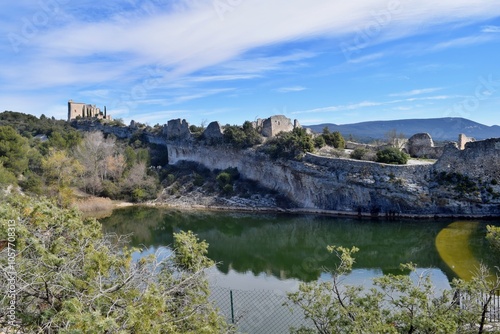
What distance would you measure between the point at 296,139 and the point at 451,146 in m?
12.5

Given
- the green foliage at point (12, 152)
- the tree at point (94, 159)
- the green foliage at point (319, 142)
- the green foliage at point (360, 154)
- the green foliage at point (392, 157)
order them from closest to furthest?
the green foliage at point (392, 157), the green foliage at point (12, 152), the green foliage at point (360, 154), the green foliage at point (319, 142), the tree at point (94, 159)

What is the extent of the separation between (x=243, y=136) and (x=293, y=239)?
696 inches

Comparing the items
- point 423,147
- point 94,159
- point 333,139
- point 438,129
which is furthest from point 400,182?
point 438,129

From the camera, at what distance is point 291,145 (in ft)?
111

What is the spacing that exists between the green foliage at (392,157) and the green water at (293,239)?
5119 millimetres

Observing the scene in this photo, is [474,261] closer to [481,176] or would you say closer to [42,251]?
[481,176]

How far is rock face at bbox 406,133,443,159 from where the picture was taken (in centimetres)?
3275

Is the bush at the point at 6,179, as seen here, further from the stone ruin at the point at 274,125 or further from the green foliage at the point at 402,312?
the green foliage at the point at 402,312

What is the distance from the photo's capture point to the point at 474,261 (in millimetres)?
15516

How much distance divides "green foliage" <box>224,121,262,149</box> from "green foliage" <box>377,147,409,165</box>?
13139mm

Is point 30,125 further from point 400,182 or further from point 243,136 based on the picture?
point 400,182

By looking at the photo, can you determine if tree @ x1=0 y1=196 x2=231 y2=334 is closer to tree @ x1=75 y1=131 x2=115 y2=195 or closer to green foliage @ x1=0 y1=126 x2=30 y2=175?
green foliage @ x1=0 y1=126 x2=30 y2=175

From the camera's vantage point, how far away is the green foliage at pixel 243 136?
127 ft

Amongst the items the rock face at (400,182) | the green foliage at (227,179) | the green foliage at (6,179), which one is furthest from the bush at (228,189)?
the green foliage at (6,179)
